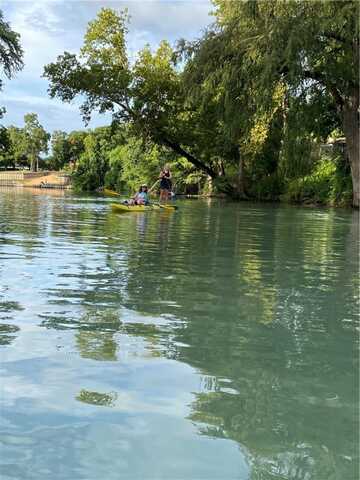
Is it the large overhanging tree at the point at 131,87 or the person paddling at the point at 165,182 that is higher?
the large overhanging tree at the point at 131,87

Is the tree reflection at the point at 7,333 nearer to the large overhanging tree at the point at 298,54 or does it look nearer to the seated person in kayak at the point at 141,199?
the large overhanging tree at the point at 298,54

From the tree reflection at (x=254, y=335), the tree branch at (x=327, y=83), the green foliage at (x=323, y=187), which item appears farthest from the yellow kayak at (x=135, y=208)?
the green foliage at (x=323, y=187)

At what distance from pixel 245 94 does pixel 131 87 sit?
1318 centimetres

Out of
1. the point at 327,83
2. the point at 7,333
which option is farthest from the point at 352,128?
the point at 7,333

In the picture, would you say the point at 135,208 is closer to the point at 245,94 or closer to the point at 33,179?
the point at 245,94

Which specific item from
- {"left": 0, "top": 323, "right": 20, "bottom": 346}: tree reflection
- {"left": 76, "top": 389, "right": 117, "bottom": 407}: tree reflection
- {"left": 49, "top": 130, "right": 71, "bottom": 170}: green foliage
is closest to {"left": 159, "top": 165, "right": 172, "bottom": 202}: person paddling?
{"left": 0, "top": 323, "right": 20, "bottom": 346}: tree reflection

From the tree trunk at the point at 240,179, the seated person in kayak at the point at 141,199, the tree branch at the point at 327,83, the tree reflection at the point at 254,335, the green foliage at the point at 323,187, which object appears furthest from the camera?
the tree trunk at the point at 240,179

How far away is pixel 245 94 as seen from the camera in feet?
84.0

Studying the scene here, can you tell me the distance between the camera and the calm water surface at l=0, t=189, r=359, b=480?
2949 millimetres

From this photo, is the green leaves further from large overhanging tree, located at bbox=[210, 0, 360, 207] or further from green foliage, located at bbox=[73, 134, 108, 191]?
green foliage, located at bbox=[73, 134, 108, 191]

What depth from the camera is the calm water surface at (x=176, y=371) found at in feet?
9.68

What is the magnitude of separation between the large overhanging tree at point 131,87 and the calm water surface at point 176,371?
96.3 feet

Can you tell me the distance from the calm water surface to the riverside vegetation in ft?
49.3

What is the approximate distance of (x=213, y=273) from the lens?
8250 mm
